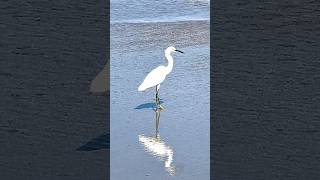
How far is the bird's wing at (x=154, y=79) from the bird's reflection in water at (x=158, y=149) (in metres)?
1.05

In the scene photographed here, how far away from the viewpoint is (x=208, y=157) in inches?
232

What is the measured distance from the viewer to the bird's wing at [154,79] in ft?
24.6

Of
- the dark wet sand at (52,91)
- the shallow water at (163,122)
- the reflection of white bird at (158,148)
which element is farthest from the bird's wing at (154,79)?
the dark wet sand at (52,91)

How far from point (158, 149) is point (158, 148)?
2 cm

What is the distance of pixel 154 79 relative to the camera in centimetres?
755

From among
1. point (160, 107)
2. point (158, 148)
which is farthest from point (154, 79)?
point (158, 148)

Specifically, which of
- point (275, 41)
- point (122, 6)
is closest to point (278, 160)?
point (275, 41)

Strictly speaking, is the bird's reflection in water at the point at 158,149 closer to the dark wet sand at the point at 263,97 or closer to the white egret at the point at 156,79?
the dark wet sand at the point at 263,97

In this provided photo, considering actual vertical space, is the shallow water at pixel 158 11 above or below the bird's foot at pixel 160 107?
above

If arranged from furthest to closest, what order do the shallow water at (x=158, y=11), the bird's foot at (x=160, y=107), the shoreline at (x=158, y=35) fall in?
1. the shallow water at (x=158, y=11)
2. the shoreline at (x=158, y=35)
3. the bird's foot at (x=160, y=107)

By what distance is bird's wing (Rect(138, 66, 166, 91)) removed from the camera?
24.6 feet

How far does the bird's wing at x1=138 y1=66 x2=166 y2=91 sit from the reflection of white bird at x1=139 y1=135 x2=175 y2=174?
3.96 feet

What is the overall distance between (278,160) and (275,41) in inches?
37.8

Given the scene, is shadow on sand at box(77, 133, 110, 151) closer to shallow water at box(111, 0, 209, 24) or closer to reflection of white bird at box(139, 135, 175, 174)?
reflection of white bird at box(139, 135, 175, 174)
